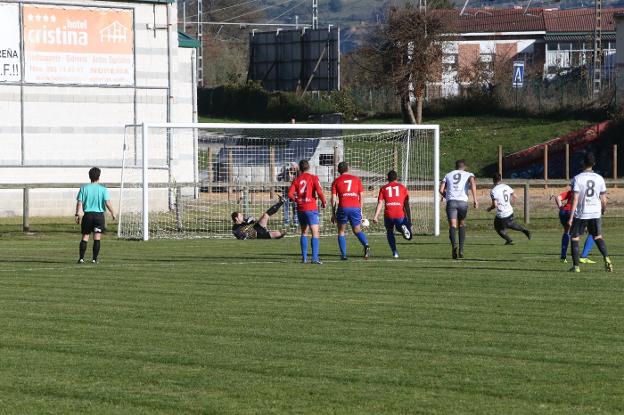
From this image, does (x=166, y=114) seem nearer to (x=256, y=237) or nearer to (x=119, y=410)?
(x=256, y=237)

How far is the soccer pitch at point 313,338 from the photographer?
9.82 m

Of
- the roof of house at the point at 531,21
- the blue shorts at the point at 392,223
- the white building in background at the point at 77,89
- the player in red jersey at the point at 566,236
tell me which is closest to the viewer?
the player in red jersey at the point at 566,236

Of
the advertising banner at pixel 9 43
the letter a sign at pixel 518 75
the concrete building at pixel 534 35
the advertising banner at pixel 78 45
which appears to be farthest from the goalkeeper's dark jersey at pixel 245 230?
the concrete building at pixel 534 35

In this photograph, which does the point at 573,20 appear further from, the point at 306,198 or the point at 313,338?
the point at 313,338

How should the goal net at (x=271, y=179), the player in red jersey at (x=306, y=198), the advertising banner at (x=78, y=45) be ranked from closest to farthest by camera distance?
1. the player in red jersey at (x=306, y=198)
2. the goal net at (x=271, y=179)
3. the advertising banner at (x=78, y=45)

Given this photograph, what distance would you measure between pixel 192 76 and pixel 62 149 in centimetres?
679

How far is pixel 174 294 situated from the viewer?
17.2m

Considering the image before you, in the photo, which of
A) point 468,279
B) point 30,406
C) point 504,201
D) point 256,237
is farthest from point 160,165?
point 30,406

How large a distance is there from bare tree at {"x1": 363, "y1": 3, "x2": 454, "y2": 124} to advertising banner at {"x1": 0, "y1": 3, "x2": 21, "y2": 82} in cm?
3117

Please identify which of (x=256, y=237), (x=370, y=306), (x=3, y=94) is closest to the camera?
(x=370, y=306)

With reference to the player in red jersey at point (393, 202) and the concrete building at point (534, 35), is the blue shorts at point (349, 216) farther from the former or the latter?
the concrete building at point (534, 35)

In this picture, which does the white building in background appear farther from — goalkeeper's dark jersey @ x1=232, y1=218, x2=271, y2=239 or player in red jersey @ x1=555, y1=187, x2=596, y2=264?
player in red jersey @ x1=555, y1=187, x2=596, y2=264

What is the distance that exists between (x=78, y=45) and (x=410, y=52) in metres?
32.1

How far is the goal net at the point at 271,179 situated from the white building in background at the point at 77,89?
2.50 meters
